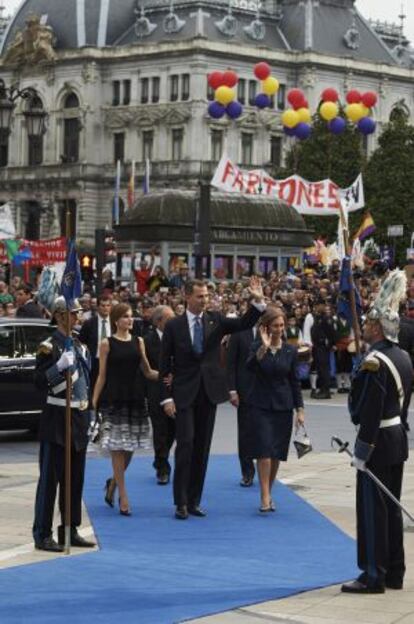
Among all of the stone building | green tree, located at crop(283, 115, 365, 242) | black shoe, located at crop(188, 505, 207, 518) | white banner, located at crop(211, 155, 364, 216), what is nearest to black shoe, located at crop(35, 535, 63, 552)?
black shoe, located at crop(188, 505, 207, 518)

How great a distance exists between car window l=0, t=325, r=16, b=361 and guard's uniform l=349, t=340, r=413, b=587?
9751 millimetres

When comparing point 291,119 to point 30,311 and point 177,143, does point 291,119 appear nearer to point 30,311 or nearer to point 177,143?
point 30,311

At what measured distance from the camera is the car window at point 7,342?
20.7 meters

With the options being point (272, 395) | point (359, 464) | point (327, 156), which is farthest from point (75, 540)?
point (327, 156)

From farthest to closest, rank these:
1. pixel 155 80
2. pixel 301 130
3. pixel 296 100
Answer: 1. pixel 155 80
2. pixel 301 130
3. pixel 296 100

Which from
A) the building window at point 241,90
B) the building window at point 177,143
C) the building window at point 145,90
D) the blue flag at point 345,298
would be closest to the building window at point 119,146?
the building window at point 145,90

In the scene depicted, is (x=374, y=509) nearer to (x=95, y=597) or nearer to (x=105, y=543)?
(x=95, y=597)

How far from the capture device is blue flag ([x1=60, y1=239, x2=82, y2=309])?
1288cm

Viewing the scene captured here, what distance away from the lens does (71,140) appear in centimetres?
11338

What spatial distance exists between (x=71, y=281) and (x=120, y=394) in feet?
6.89

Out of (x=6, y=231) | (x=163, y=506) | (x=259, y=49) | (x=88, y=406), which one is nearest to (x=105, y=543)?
(x=88, y=406)

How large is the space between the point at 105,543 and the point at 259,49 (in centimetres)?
9638

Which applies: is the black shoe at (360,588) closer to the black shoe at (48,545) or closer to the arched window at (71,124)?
the black shoe at (48,545)

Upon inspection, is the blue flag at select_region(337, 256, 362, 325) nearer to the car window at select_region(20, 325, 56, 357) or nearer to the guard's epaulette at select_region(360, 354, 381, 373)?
the car window at select_region(20, 325, 56, 357)
